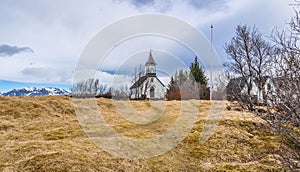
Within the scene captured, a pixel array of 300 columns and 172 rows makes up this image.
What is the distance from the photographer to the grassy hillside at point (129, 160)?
6.89m

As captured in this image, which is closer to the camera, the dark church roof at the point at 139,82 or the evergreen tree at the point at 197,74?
the dark church roof at the point at 139,82

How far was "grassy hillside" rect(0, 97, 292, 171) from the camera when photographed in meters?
6.89

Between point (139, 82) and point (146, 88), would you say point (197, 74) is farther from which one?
point (139, 82)

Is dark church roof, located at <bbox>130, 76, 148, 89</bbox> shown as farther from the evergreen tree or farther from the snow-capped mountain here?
the snow-capped mountain

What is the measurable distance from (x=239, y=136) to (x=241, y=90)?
6.13 meters

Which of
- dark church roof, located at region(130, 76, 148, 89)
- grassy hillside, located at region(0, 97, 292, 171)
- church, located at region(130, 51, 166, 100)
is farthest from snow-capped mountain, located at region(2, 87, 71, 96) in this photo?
grassy hillside, located at region(0, 97, 292, 171)

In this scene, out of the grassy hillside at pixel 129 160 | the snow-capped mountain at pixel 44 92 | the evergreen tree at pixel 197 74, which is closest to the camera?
the grassy hillside at pixel 129 160

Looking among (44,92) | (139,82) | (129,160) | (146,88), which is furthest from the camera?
(44,92)

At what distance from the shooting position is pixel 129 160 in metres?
7.40

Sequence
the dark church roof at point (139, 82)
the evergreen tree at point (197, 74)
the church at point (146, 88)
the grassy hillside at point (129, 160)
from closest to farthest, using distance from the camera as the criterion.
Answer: the grassy hillside at point (129, 160) < the church at point (146, 88) < the dark church roof at point (139, 82) < the evergreen tree at point (197, 74)

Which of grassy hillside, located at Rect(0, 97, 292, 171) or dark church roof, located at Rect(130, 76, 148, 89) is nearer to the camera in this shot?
grassy hillside, located at Rect(0, 97, 292, 171)

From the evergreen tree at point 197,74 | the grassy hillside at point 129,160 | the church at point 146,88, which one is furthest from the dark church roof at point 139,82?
the grassy hillside at point 129,160

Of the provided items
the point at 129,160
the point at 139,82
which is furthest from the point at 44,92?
the point at 129,160

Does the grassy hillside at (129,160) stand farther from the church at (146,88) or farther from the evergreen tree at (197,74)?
the evergreen tree at (197,74)
